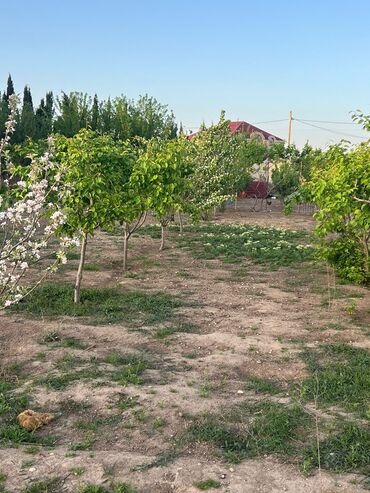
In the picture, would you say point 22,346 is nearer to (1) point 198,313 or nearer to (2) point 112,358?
(2) point 112,358

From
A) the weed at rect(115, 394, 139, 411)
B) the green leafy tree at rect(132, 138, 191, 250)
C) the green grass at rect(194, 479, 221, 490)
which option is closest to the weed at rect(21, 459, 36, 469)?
the weed at rect(115, 394, 139, 411)

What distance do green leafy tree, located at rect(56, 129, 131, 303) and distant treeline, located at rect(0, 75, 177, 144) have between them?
22.7 meters

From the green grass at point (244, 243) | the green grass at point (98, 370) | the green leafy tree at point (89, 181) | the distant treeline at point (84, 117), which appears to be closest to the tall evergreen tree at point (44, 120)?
the distant treeline at point (84, 117)

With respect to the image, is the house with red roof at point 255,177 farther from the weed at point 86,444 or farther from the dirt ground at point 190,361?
the weed at point 86,444

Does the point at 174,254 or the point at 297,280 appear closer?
the point at 297,280

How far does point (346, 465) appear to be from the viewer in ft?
16.8

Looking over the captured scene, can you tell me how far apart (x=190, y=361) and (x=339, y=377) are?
2.23 meters

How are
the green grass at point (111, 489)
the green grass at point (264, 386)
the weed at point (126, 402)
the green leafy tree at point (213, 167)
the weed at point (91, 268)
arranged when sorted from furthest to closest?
the green leafy tree at point (213, 167) < the weed at point (91, 268) < the green grass at point (264, 386) < the weed at point (126, 402) < the green grass at point (111, 489)

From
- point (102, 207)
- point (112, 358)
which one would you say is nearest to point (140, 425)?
→ point (112, 358)

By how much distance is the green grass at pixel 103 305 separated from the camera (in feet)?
32.5

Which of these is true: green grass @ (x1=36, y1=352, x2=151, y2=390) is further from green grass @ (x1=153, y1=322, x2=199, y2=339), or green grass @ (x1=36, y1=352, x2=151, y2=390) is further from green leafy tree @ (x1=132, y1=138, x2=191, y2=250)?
green leafy tree @ (x1=132, y1=138, x2=191, y2=250)

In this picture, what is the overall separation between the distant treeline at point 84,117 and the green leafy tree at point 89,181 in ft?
74.5

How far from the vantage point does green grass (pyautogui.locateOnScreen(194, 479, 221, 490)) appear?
4.74 meters

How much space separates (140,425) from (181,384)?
1.19 m
